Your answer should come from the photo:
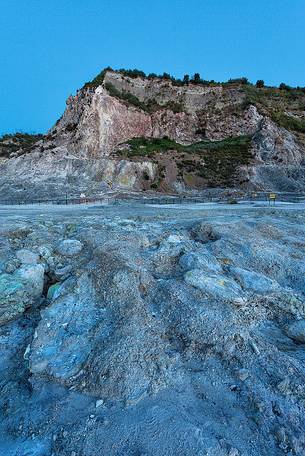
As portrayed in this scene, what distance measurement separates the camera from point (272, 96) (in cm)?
6512

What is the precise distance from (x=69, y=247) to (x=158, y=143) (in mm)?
44257

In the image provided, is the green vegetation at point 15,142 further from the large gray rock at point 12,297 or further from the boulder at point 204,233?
the large gray rock at point 12,297

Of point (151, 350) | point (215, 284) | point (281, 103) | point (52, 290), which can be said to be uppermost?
point (281, 103)

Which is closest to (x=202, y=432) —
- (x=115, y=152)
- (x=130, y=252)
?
(x=130, y=252)

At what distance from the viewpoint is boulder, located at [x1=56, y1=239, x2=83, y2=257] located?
23.2ft

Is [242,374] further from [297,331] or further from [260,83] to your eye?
[260,83]

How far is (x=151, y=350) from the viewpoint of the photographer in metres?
4.27

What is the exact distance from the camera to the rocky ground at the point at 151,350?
3.22 meters

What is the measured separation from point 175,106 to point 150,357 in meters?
55.8

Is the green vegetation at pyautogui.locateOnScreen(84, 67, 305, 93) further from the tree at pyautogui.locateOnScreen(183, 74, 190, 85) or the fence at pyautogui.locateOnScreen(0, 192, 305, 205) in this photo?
the fence at pyautogui.locateOnScreen(0, 192, 305, 205)

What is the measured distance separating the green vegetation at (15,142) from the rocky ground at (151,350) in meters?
42.7

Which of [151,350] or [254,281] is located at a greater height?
[254,281]

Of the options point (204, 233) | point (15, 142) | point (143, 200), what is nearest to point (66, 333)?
point (204, 233)

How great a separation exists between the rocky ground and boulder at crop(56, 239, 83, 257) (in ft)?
0.09
